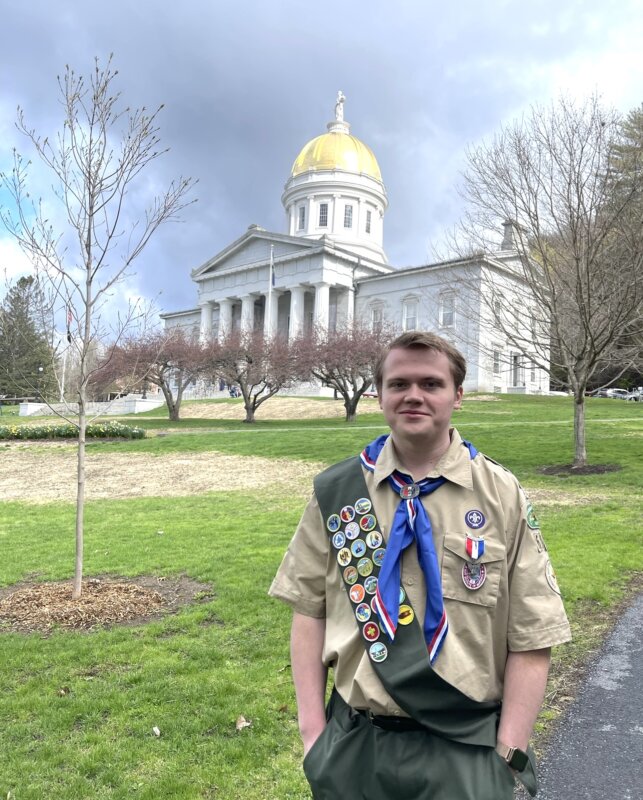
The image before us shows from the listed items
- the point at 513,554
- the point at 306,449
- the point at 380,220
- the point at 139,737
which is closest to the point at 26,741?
the point at 139,737

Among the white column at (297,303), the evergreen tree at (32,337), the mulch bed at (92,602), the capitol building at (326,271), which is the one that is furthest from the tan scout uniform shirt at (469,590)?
the white column at (297,303)

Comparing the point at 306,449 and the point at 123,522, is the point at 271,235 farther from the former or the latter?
the point at 123,522

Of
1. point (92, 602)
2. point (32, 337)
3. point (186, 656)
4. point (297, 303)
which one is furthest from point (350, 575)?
point (297, 303)

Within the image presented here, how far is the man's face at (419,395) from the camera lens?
2021mm

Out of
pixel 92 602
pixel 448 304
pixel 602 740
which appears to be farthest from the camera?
pixel 448 304

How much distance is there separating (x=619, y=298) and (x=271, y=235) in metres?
53.2

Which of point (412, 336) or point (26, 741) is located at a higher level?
point (412, 336)

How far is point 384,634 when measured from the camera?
186cm

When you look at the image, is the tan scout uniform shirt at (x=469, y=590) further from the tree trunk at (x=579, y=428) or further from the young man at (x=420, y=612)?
the tree trunk at (x=579, y=428)

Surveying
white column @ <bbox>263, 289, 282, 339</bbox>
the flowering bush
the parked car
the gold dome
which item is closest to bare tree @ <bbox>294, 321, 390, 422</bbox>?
the flowering bush

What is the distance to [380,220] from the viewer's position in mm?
74938

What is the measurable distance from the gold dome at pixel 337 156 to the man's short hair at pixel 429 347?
73.2m

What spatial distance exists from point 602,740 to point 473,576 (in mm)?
2634

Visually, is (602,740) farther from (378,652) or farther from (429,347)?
(429,347)
